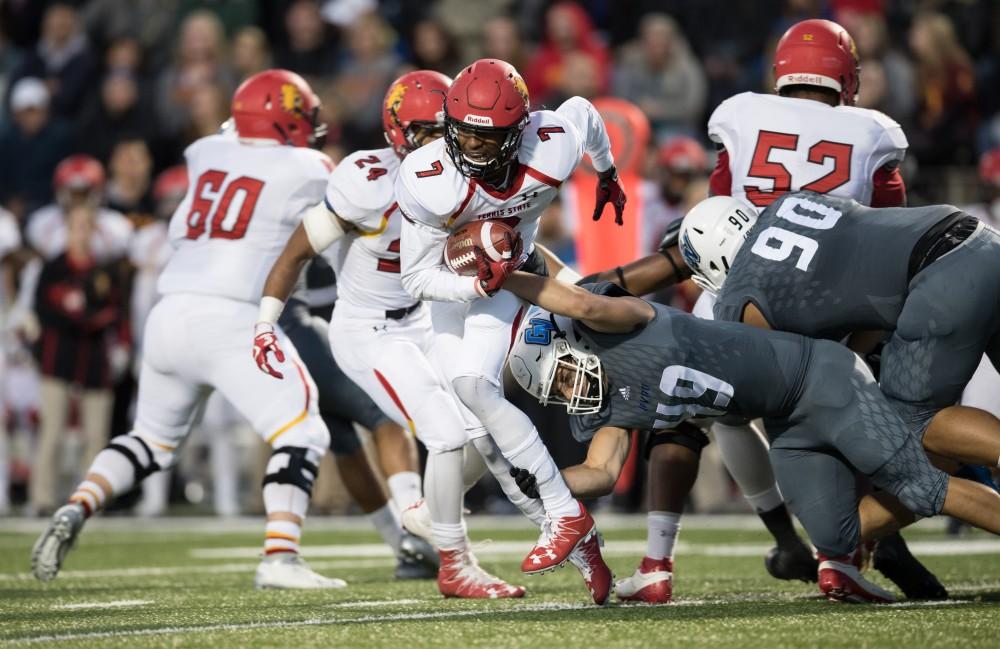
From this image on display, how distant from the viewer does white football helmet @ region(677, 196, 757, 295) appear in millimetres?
4855

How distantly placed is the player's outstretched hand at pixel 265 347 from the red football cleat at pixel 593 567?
1.31 m

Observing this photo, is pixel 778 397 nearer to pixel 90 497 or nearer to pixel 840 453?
pixel 840 453

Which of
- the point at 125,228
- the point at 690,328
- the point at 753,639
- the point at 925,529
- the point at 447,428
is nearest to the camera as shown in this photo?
the point at 753,639

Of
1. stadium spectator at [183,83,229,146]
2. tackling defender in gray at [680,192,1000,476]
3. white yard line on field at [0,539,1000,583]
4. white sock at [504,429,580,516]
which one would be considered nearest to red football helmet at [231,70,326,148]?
white yard line on field at [0,539,1000,583]

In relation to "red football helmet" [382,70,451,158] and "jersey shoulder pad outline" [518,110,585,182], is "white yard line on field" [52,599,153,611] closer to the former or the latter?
"red football helmet" [382,70,451,158]

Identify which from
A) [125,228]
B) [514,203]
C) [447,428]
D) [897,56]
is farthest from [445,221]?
[897,56]

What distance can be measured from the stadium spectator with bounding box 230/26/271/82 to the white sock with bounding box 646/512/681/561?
764 centimetres

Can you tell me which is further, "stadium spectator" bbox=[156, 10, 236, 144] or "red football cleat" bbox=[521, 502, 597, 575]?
"stadium spectator" bbox=[156, 10, 236, 144]

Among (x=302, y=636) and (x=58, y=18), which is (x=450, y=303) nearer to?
(x=302, y=636)

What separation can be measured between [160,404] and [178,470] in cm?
534

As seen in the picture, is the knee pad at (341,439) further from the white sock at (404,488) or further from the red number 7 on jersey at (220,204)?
the red number 7 on jersey at (220,204)

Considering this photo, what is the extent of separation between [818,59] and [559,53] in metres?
6.25

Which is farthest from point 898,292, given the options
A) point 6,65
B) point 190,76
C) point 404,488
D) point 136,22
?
point 6,65

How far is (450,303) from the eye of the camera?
5371 millimetres
